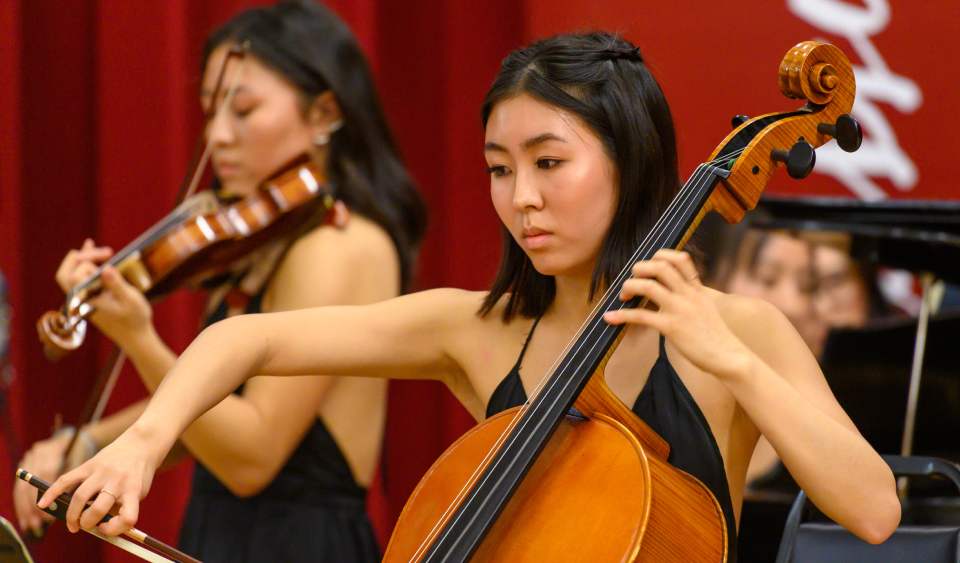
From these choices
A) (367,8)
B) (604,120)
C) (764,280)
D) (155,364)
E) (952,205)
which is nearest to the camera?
(604,120)

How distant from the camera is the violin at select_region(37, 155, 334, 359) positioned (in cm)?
188

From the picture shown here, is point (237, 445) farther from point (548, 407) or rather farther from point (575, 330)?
point (548, 407)

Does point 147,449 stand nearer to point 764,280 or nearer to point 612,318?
point 612,318

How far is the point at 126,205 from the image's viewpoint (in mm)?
2672

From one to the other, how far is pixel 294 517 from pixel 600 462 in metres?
0.92

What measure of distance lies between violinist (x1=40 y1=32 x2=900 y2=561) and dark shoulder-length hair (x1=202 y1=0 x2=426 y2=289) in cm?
63

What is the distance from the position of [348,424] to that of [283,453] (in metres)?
0.14

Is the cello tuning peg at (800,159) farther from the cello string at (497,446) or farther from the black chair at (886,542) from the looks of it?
the black chair at (886,542)

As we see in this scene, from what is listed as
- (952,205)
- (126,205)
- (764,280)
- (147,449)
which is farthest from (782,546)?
(764,280)

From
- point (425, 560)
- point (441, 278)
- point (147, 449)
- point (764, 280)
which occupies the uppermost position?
point (147, 449)

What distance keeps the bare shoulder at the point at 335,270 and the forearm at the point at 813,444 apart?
2.96 ft

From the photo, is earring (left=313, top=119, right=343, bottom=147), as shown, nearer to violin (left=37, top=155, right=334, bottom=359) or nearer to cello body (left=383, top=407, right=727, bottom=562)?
violin (left=37, top=155, right=334, bottom=359)

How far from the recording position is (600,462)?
124 cm

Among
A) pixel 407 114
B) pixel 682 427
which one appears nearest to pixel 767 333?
pixel 682 427
